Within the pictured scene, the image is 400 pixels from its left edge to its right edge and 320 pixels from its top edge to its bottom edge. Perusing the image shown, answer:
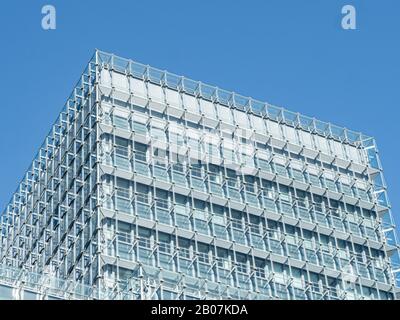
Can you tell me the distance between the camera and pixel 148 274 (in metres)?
73.6

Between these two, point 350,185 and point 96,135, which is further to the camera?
point 350,185

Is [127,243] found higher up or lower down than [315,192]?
lower down

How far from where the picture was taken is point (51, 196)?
8950cm

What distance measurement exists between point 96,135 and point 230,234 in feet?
43.6

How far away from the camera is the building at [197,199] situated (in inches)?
3076

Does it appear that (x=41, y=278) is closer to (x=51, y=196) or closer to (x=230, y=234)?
(x=230, y=234)

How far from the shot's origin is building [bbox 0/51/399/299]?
3076 inches

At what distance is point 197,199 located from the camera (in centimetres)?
8356

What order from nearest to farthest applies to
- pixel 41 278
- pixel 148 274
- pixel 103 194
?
pixel 41 278 < pixel 148 274 < pixel 103 194

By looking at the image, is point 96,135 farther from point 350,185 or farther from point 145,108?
point 350,185
